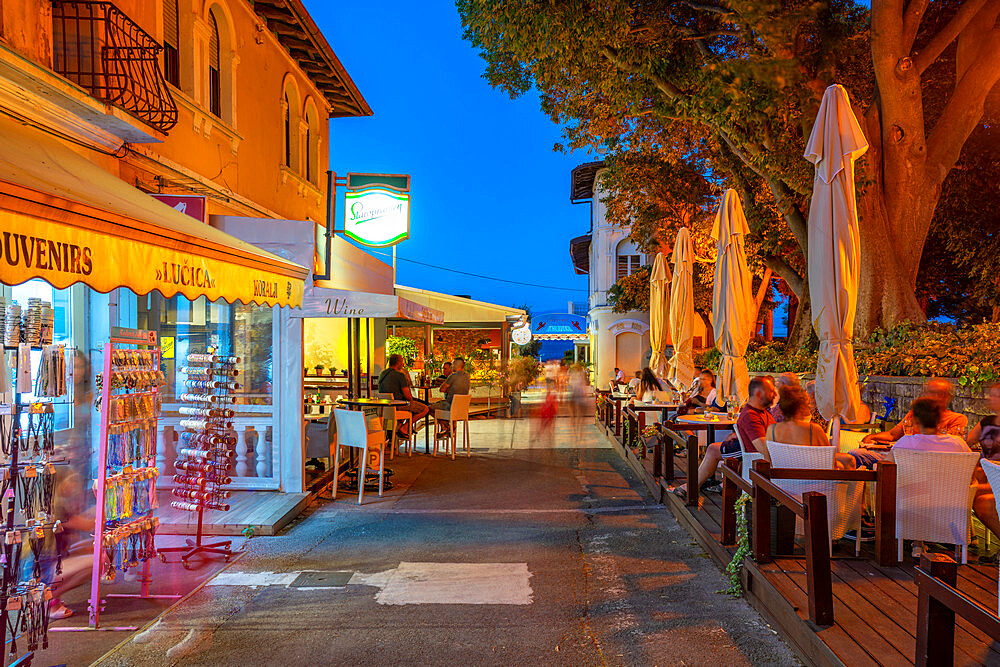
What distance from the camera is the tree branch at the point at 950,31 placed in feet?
33.8

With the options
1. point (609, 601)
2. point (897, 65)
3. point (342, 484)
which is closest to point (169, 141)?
point (342, 484)

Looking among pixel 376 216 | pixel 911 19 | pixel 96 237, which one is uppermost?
pixel 911 19

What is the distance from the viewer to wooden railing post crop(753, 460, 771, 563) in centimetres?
470

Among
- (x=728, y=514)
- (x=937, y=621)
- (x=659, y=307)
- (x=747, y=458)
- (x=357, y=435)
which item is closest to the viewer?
(x=937, y=621)

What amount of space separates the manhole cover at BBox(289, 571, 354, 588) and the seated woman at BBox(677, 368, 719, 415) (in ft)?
21.4

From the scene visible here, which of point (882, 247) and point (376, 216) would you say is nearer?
point (882, 247)

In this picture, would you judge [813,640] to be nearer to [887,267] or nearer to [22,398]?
[22,398]

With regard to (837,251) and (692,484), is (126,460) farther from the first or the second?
(837,251)

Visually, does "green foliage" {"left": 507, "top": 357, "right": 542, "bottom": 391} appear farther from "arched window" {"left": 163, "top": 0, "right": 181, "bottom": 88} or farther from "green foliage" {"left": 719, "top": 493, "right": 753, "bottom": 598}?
"green foliage" {"left": 719, "top": 493, "right": 753, "bottom": 598}

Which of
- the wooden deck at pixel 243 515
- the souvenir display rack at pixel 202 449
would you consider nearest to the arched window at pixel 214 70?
the souvenir display rack at pixel 202 449

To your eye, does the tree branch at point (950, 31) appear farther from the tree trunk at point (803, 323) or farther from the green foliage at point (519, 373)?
the green foliage at point (519, 373)

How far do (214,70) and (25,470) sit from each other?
741 cm

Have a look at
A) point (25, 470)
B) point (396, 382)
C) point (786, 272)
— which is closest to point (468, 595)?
point (25, 470)

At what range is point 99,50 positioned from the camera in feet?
21.1
